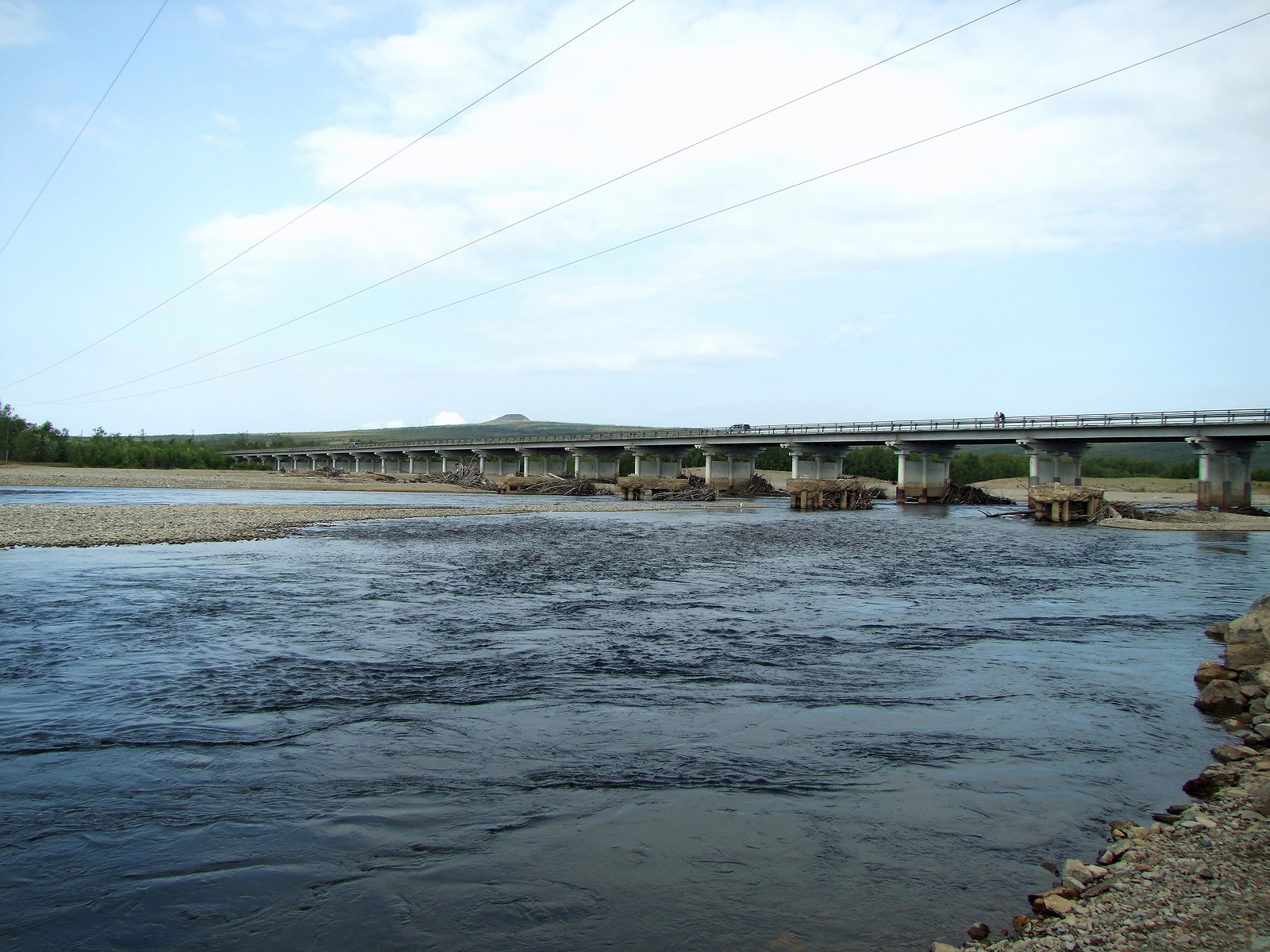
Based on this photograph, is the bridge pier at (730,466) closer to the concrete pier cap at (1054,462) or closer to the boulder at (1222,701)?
the concrete pier cap at (1054,462)

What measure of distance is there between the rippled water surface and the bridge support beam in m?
76.1

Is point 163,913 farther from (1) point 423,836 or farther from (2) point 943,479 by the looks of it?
(2) point 943,479

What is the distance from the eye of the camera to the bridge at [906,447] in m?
70.2

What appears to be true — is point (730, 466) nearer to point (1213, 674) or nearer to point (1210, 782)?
point (1213, 674)

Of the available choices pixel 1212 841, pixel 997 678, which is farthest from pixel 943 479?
pixel 1212 841

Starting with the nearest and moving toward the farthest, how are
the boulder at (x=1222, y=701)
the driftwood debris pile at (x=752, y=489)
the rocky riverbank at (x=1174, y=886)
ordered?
the rocky riverbank at (x=1174, y=886) < the boulder at (x=1222, y=701) < the driftwood debris pile at (x=752, y=489)

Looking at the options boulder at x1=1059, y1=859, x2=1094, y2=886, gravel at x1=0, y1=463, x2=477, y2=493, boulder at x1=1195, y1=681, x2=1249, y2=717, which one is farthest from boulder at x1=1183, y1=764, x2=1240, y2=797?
gravel at x1=0, y1=463, x2=477, y2=493

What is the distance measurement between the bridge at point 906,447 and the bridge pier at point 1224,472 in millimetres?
67

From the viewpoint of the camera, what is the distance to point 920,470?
95938mm

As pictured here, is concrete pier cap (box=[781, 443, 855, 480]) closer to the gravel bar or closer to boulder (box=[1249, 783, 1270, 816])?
the gravel bar

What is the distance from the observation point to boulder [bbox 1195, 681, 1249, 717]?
11438mm

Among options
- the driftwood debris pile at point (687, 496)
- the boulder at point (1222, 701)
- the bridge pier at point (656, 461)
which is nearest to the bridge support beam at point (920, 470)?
Answer: the driftwood debris pile at point (687, 496)

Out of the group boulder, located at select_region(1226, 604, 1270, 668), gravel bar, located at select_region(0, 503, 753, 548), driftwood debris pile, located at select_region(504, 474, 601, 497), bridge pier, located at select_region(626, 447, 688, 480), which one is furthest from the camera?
bridge pier, located at select_region(626, 447, 688, 480)

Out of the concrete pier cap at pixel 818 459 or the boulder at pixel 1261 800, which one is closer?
the boulder at pixel 1261 800
